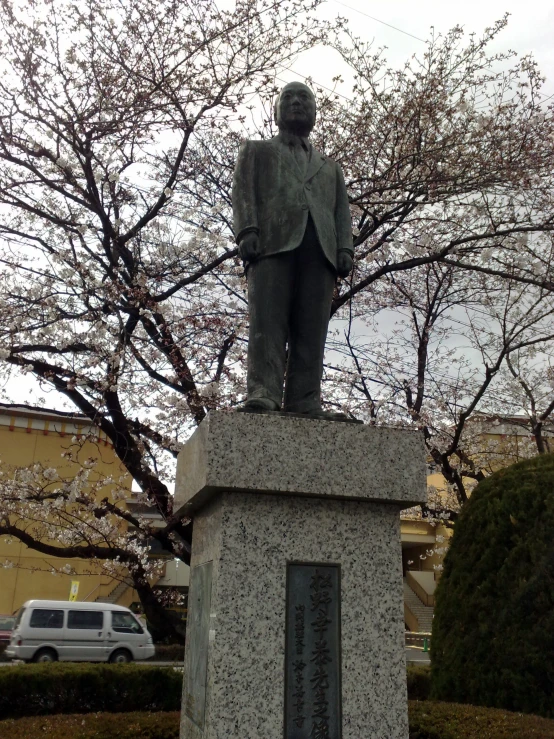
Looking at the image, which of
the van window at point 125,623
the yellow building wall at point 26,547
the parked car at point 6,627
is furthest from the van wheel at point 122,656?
the yellow building wall at point 26,547

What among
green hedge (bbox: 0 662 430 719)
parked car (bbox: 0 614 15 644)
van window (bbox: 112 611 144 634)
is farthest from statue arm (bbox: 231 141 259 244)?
parked car (bbox: 0 614 15 644)

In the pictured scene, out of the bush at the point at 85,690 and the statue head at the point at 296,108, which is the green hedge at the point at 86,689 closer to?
the bush at the point at 85,690

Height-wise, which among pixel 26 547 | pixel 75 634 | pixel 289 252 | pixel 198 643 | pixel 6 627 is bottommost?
pixel 6 627

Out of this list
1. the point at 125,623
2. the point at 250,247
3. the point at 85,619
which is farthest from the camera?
the point at 125,623

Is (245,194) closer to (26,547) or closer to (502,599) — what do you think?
(502,599)

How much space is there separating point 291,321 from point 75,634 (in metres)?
12.9

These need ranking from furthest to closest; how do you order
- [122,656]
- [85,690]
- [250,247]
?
[122,656] < [85,690] < [250,247]

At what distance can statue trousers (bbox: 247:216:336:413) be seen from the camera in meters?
3.35

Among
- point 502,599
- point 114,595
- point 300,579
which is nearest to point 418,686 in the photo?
point 502,599

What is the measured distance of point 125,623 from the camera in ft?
48.4

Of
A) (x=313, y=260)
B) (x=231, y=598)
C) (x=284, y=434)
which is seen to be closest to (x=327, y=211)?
(x=313, y=260)

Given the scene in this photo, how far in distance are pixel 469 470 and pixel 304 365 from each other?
7545mm

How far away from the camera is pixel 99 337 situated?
25.1 ft

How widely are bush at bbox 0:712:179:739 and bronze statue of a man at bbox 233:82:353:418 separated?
105 inches
